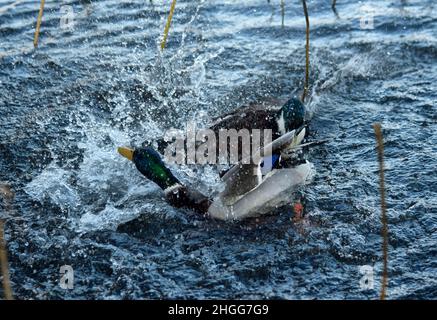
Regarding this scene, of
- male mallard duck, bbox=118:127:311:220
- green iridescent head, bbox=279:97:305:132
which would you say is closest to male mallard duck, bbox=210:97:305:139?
green iridescent head, bbox=279:97:305:132

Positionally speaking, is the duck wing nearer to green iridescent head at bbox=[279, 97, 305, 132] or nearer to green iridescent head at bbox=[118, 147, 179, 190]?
green iridescent head at bbox=[118, 147, 179, 190]

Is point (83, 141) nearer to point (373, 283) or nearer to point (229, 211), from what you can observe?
point (229, 211)

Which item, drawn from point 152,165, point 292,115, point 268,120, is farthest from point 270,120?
point 152,165

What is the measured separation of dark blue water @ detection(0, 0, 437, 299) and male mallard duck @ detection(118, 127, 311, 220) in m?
0.09

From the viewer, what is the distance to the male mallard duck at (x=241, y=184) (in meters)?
3.78

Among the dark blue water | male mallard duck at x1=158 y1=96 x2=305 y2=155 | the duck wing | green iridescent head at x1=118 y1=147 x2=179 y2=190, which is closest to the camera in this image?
the dark blue water

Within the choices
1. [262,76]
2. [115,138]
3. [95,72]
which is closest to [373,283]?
[115,138]

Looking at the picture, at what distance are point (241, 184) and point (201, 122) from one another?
1350 mm

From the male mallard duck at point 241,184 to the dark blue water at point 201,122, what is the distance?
0.30ft

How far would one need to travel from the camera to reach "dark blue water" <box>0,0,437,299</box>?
3.36m

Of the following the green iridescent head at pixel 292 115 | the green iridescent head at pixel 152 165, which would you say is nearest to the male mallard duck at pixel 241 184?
the green iridescent head at pixel 152 165

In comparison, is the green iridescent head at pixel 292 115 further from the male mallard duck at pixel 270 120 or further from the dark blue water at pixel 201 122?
the dark blue water at pixel 201 122
